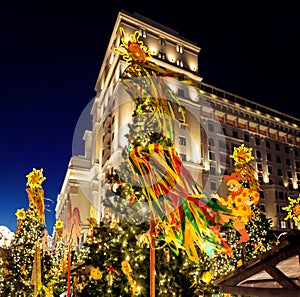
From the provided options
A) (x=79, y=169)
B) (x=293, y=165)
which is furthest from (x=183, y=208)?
(x=293, y=165)

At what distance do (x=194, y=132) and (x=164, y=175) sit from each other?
116 ft

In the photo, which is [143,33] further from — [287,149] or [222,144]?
[287,149]

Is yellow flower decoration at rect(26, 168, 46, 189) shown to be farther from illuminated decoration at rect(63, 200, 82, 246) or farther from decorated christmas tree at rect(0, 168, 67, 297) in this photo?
illuminated decoration at rect(63, 200, 82, 246)

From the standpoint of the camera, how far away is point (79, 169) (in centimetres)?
5266

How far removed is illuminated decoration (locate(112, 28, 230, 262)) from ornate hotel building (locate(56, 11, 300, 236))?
26.2m

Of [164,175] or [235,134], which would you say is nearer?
[164,175]

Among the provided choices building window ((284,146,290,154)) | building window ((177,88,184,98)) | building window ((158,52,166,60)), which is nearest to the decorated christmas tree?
building window ((177,88,184,98))

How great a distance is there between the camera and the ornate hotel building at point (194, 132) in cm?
4094

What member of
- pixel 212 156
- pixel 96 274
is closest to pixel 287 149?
pixel 212 156

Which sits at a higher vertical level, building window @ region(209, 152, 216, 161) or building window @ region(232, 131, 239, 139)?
building window @ region(232, 131, 239, 139)

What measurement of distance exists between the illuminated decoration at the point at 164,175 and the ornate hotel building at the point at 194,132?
26.2 m

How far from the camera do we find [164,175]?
7.92m

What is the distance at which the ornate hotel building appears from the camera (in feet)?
134

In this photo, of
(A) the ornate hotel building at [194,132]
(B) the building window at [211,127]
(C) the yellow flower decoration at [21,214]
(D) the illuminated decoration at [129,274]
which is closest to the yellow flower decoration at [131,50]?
(D) the illuminated decoration at [129,274]
